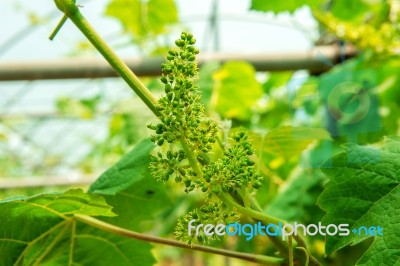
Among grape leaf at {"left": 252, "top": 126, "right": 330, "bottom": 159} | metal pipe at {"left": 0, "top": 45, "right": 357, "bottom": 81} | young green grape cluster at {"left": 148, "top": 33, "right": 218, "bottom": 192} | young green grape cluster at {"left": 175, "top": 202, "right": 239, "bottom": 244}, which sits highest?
metal pipe at {"left": 0, "top": 45, "right": 357, "bottom": 81}

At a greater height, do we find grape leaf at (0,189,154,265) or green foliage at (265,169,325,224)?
green foliage at (265,169,325,224)

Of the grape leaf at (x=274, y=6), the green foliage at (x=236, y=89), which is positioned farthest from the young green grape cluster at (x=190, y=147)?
the green foliage at (x=236, y=89)

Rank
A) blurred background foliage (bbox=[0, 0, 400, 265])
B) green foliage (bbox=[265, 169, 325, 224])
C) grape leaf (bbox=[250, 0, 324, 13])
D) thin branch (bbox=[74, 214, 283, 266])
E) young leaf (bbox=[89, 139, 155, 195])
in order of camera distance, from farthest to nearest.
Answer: green foliage (bbox=[265, 169, 325, 224])
grape leaf (bbox=[250, 0, 324, 13])
blurred background foliage (bbox=[0, 0, 400, 265])
young leaf (bbox=[89, 139, 155, 195])
thin branch (bbox=[74, 214, 283, 266])

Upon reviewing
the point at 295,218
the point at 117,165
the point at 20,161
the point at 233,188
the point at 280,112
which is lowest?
the point at 233,188

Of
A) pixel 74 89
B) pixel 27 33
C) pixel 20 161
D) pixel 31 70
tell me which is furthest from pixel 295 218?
pixel 20 161

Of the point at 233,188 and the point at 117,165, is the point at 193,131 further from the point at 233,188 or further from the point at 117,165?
the point at 117,165

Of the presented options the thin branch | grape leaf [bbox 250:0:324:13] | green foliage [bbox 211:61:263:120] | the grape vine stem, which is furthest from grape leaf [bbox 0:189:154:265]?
green foliage [bbox 211:61:263:120]

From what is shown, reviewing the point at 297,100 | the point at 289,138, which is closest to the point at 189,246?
the point at 289,138

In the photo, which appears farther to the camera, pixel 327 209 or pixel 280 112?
pixel 280 112

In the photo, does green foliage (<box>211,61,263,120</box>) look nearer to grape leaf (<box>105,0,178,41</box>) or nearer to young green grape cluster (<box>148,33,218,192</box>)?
grape leaf (<box>105,0,178,41</box>)
